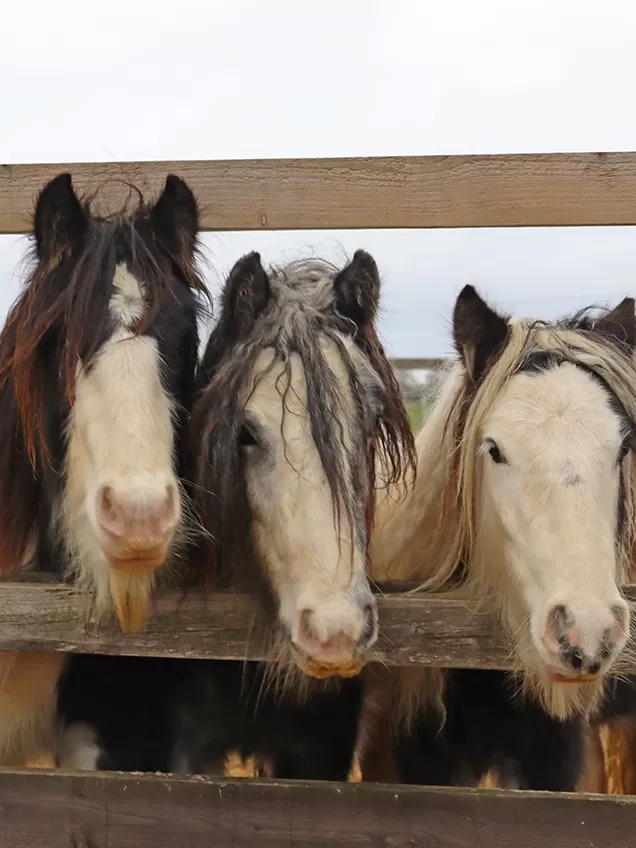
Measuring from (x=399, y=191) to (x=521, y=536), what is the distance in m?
1.17

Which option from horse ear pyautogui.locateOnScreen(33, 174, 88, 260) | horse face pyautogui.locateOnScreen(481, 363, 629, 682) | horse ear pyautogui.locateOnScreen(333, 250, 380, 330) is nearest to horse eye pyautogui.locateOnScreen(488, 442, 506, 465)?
horse face pyautogui.locateOnScreen(481, 363, 629, 682)

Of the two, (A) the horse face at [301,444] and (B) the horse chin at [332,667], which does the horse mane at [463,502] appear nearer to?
(A) the horse face at [301,444]

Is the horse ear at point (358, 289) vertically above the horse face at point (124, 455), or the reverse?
the horse ear at point (358, 289)

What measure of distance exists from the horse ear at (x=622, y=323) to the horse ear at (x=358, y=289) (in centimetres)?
73

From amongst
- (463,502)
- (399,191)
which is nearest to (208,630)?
(463,502)

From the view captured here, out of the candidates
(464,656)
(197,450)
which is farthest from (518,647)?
(197,450)

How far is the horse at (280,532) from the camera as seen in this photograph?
2.09m

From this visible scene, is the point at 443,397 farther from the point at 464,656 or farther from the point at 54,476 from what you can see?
the point at 54,476

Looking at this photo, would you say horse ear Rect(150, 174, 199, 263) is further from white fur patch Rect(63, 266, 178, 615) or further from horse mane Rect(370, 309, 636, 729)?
horse mane Rect(370, 309, 636, 729)

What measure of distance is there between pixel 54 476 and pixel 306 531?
754 millimetres

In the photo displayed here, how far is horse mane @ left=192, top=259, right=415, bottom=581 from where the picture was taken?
223 cm

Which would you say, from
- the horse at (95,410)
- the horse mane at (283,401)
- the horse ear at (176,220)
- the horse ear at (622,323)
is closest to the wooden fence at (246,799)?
the horse at (95,410)

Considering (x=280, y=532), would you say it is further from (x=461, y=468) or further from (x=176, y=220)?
(x=176, y=220)

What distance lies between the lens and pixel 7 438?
253cm
